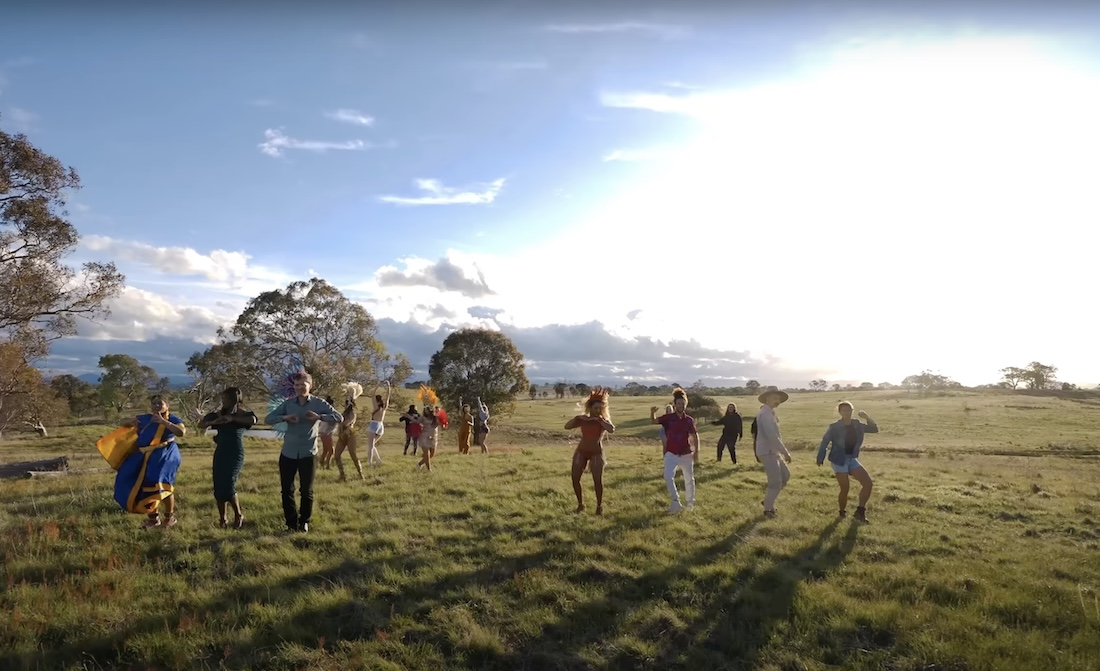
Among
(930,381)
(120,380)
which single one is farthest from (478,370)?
(930,381)

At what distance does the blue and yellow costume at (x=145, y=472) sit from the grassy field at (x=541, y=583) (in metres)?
0.56

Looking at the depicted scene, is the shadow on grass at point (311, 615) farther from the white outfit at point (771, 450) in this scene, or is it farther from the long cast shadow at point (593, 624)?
the white outfit at point (771, 450)

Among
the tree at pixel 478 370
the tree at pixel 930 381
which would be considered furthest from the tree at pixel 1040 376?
the tree at pixel 478 370

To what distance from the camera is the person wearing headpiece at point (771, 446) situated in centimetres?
1108

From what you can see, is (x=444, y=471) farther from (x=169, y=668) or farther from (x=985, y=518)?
(x=985, y=518)

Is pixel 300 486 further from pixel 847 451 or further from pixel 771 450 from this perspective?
pixel 847 451

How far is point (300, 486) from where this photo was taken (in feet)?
31.0

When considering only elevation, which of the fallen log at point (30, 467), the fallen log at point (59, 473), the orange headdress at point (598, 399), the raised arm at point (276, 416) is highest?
the orange headdress at point (598, 399)

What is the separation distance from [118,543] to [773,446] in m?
11.2

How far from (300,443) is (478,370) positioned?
33.2 metres

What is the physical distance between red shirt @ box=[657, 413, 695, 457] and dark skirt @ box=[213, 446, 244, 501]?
7.63 meters

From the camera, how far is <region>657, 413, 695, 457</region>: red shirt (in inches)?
441

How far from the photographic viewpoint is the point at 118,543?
8.70 m

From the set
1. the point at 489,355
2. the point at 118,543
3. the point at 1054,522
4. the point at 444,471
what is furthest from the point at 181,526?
the point at 489,355
